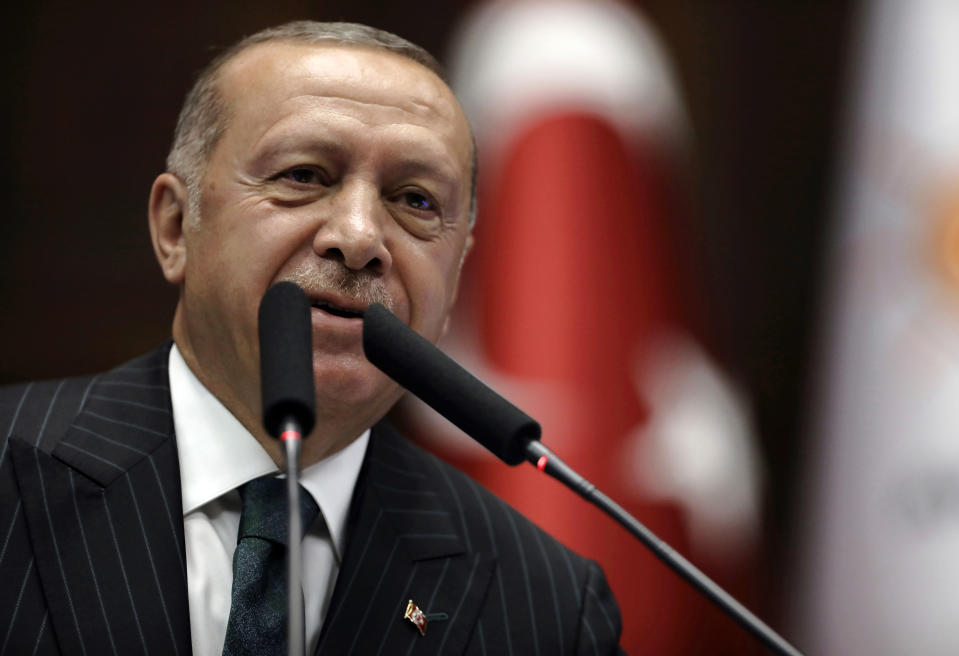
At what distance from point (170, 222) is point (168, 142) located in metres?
1.48

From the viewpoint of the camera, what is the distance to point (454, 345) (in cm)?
324

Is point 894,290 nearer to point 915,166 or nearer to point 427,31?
point 915,166

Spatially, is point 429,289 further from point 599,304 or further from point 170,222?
point 599,304

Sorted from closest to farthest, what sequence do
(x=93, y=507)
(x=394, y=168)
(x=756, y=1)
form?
1. (x=93, y=507)
2. (x=394, y=168)
3. (x=756, y=1)

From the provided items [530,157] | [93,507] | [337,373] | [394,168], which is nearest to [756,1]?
[530,157]

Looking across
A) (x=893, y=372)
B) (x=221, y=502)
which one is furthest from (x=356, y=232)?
(x=893, y=372)

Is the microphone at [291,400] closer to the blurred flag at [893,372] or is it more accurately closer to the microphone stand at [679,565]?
the microphone stand at [679,565]

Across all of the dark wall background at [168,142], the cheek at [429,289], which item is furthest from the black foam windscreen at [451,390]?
the dark wall background at [168,142]

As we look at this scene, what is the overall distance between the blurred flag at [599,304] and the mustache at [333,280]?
5.37 feet

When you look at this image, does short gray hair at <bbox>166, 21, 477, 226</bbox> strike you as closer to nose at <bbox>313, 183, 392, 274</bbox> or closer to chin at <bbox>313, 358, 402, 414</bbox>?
nose at <bbox>313, 183, 392, 274</bbox>

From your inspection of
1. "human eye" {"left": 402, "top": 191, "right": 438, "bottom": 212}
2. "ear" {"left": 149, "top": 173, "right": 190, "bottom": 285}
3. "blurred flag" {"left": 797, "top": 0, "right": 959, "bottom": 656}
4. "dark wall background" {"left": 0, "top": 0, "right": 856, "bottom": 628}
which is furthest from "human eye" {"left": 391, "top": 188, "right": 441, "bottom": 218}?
"blurred flag" {"left": 797, "top": 0, "right": 959, "bottom": 656}

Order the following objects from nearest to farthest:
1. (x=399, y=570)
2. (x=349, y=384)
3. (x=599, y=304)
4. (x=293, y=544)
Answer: (x=293, y=544), (x=349, y=384), (x=399, y=570), (x=599, y=304)

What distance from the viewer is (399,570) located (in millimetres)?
1682

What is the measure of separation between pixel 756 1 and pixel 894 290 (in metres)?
1.16
